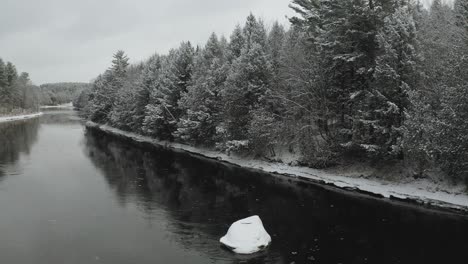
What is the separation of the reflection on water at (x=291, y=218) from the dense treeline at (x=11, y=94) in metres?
92.7

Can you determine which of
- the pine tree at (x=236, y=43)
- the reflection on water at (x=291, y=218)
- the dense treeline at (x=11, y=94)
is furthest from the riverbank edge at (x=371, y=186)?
the dense treeline at (x=11, y=94)

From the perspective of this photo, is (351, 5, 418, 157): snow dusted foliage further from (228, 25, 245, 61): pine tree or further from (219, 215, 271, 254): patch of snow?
(228, 25, 245, 61): pine tree

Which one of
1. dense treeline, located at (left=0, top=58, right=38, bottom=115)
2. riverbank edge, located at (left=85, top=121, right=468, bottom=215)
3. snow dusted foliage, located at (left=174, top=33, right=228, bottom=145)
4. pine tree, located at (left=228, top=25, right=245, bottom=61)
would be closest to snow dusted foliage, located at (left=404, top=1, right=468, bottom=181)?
riverbank edge, located at (left=85, top=121, right=468, bottom=215)

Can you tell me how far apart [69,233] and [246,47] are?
87.8 feet

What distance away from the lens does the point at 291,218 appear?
20.9 meters

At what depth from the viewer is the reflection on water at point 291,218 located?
52.2 feet

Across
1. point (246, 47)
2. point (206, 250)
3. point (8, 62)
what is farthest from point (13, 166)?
point (8, 62)

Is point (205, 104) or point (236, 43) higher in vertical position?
point (236, 43)

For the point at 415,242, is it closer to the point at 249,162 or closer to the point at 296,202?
the point at 296,202

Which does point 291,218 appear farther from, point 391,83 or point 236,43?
point 236,43

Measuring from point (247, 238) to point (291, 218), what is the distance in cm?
557

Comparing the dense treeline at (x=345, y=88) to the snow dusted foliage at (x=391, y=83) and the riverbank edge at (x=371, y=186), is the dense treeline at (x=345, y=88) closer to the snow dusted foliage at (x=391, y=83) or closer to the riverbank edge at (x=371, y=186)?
the snow dusted foliage at (x=391, y=83)

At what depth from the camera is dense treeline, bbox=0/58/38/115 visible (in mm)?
107250

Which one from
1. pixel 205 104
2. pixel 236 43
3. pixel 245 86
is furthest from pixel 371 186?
pixel 236 43
